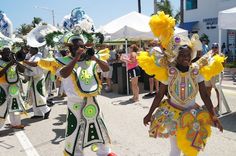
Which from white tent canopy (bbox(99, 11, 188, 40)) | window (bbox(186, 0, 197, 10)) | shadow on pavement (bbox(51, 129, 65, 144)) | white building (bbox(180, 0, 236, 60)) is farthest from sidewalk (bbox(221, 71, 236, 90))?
window (bbox(186, 0, 197, 10))

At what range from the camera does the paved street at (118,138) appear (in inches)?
216

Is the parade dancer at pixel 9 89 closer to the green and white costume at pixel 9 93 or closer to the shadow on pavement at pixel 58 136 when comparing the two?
the green and white costume at pixel 9 93

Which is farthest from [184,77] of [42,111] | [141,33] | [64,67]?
[141,33]

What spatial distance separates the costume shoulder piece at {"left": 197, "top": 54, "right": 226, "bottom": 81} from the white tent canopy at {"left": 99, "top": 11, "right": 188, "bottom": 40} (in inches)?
294

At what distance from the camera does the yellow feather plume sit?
12.8 feet

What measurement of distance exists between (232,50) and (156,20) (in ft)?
68.5

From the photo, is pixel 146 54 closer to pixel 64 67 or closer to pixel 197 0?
pixel 64 67

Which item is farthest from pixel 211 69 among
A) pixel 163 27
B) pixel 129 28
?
pixel 129 28

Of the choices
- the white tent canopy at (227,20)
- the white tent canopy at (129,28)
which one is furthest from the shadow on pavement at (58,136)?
the white tent canopy at (129,28)

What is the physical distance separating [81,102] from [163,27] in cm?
148

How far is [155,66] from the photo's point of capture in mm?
3918

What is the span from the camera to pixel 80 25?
4.80 metres

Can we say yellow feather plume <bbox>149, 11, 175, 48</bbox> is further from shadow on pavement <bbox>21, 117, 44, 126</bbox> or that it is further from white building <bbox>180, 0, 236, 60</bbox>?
white building <bbox>180, 0, 236, 60</bbox>

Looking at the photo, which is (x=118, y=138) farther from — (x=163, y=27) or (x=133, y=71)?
(x=133, y=71)
